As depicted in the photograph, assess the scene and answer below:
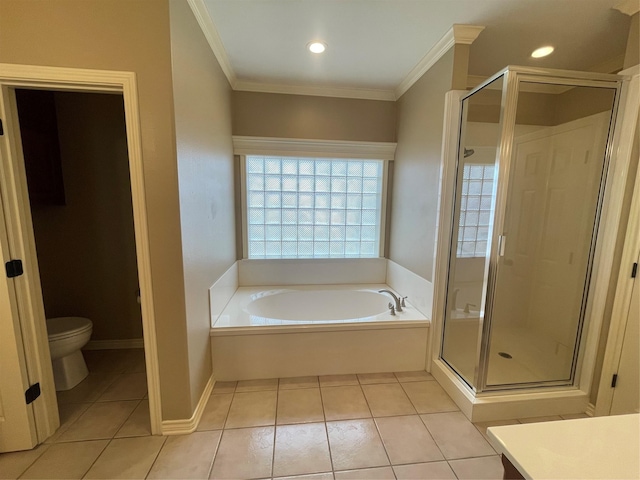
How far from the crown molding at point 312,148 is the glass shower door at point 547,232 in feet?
3.95

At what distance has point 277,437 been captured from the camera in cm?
Result: 153

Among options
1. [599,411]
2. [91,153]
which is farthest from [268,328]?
[599,411]

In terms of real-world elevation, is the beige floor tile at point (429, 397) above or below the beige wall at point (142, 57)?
below

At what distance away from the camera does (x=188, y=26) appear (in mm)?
1470

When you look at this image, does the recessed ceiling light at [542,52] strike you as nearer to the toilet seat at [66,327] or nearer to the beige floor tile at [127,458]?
the beige floor tile at [127,458]

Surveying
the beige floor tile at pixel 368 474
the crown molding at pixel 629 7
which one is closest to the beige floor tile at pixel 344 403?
the beige floor tile at pixel 368 474

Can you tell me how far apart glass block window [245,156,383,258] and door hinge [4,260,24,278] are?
5.68 ft

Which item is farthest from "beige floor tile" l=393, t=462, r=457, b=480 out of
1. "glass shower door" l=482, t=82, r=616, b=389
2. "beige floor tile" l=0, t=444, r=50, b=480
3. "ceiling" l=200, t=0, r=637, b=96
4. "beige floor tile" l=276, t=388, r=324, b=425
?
"ceiling" l=200, t=0, r=637, b=96

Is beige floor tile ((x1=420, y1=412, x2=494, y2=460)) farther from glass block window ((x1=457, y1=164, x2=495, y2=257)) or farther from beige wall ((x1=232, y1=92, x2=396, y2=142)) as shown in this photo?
beige wall ((x1=232, y1=92, x2=396, y2=142))

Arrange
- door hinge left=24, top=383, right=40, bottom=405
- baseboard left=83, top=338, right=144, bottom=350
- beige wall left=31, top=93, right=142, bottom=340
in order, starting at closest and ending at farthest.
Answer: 1. door hinge left=24, top=383, right=40, bottom=405
2. beige wall left=31, top=93, right=142, bottom=340
3. baseboard left=83, top=338, right=144, bottom=350

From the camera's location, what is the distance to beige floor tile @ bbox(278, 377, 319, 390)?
1.97 m

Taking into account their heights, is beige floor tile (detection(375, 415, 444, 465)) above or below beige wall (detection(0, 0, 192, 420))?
below

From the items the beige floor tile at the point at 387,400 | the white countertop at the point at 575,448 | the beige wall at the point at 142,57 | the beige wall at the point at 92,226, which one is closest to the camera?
the white countertop at the point at 575,448

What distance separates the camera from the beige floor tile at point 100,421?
59.6 inches
